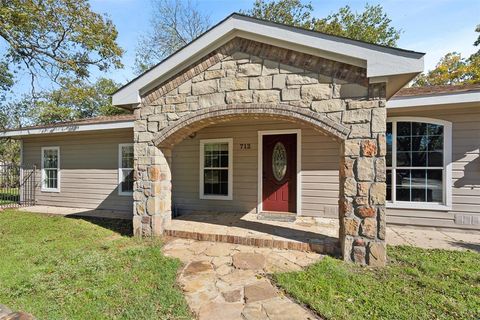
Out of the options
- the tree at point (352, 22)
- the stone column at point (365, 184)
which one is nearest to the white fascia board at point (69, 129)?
the stone column at point (365, 184)

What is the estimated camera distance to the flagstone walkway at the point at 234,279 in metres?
2.51

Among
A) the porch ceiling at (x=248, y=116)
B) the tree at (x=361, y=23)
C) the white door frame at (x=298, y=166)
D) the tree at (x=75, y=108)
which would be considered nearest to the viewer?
the porch ceiling at (x=248, y=116)

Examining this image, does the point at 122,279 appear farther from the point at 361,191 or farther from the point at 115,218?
the point at 115,218

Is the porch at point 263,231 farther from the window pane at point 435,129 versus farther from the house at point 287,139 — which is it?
the window pane at point 435,129

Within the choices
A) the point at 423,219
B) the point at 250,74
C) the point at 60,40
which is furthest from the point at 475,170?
the point at 60,40

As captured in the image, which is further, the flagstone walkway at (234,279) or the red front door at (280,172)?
the red front door at (280,172)

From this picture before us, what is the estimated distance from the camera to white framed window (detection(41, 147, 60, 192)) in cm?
869

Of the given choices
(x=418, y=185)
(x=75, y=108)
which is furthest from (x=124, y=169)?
(x=75, y=108)

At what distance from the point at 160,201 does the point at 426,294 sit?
170 inches

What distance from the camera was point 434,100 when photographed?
4.73 meters

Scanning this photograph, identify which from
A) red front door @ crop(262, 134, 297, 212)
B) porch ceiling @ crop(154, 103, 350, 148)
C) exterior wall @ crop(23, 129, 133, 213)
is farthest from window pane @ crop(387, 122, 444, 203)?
→ exterior wall @ crop(23, 129, 133, 213)

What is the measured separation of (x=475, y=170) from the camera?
502 cm

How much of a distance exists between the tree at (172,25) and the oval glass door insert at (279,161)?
12.3 metres

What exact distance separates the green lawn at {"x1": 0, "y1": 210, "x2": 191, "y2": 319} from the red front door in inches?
126
